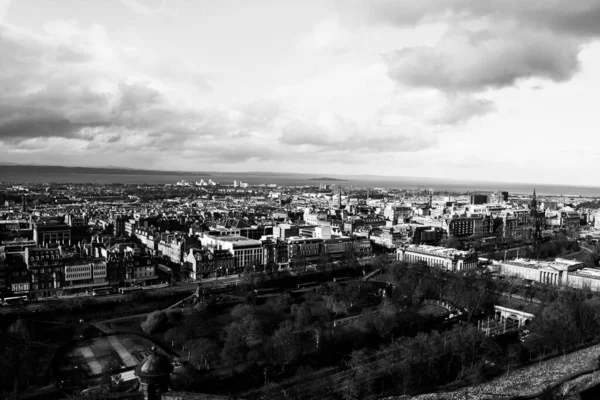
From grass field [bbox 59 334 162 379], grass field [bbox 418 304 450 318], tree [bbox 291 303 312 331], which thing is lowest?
grass field [bbox 59 334 162 379]

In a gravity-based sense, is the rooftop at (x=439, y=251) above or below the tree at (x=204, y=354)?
above

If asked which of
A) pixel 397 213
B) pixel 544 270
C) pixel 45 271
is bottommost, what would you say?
pixel 544 270

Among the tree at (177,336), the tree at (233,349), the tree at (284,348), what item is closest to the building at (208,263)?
the tree at (177,336)

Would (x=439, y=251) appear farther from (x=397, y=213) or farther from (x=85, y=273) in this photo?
(x=397, y=213)

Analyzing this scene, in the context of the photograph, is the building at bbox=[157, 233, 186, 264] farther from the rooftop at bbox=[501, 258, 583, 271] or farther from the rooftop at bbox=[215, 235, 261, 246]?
the rooftop at bbox=[501, 258, 583, 271]

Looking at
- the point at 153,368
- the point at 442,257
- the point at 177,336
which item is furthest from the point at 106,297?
the point at 442,257

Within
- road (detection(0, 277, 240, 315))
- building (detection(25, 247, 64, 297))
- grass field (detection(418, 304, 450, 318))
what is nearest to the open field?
grass field (detection(418, 304, 450, 318))

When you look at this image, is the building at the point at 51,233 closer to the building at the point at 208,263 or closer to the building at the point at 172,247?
the building at the point at 172,247
